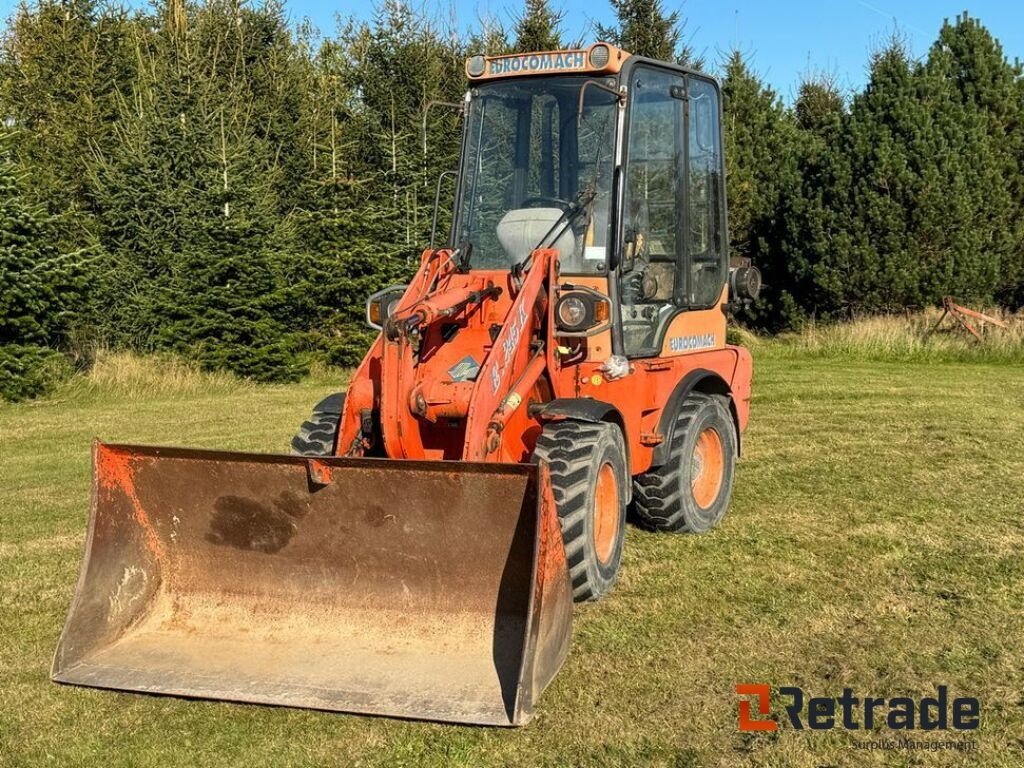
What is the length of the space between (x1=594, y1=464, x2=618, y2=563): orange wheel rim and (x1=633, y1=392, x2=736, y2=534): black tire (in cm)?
99

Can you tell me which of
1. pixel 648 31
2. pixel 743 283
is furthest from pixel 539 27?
pixel 743 283

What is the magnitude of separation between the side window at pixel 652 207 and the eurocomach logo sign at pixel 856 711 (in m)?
2.28

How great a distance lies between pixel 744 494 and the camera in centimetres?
749

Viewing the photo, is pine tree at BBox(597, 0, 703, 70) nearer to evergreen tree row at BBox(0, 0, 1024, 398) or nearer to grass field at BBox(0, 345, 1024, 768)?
evergreen tree row at BBox(0, 0, 1024, 398)

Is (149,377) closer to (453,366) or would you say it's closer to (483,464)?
(453,366)

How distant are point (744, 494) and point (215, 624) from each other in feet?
13.5

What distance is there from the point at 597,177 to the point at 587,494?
73.8 inches

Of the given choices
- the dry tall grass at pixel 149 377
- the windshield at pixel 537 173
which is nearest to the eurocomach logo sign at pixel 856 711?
the windshield at pixel 537 173

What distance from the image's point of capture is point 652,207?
6.09 metres

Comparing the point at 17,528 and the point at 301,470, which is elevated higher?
the point at 301,470

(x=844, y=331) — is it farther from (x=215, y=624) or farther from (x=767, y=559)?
(x=215, y=624)

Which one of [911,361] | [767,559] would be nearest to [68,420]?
[767,559]

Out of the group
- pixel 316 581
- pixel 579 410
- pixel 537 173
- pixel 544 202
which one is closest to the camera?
pixel 316 581

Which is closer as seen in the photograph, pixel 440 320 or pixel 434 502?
pixel 434 502
